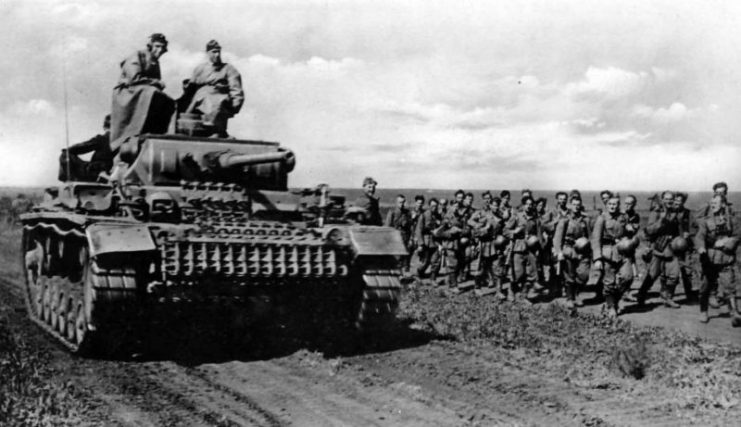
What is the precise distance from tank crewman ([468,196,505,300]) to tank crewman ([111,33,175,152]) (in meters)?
5.54

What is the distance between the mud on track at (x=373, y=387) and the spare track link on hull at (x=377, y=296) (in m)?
0.32

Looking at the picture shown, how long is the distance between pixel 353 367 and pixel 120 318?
2.39m

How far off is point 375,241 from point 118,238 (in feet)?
8.80

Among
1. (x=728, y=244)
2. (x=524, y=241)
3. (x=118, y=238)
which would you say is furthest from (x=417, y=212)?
(x=118, y=238)

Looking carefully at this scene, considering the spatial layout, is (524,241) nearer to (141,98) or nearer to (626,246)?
(626,246)

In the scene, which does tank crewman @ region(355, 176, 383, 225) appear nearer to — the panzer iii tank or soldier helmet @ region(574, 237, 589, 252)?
the panzer iii tank

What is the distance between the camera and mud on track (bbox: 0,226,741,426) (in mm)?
6223

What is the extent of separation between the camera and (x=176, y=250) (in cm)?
807

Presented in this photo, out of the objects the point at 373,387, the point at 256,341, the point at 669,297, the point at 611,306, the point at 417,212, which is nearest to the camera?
the point at 373,387

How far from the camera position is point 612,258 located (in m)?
11.2

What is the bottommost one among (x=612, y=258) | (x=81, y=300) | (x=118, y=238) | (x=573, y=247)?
(x=81, y=300)

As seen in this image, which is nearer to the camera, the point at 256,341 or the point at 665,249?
the point at 256,341

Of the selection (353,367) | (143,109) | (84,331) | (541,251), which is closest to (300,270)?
(353,367)

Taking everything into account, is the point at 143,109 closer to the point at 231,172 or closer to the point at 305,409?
the point at 231,172
